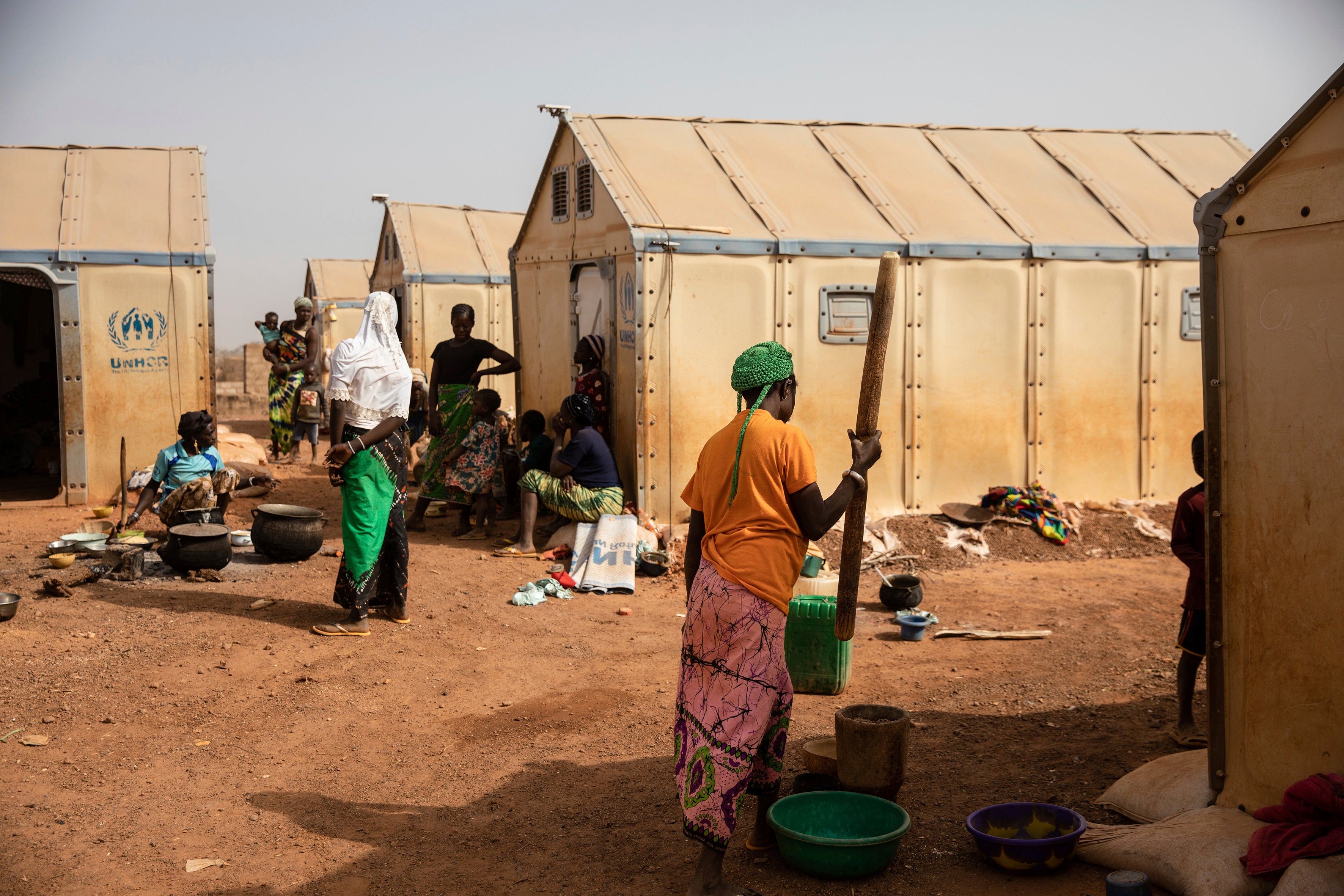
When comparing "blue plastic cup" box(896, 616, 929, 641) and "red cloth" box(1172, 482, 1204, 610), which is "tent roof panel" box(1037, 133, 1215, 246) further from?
"red cloth" box(1172, 482, 1204, 610)

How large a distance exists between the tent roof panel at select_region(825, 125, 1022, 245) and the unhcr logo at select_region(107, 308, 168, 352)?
653 cm

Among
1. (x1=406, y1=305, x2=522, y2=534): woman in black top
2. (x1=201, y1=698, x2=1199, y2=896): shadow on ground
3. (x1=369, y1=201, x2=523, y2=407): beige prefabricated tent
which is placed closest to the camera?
(x1=201, y1=698, x2=1199, y2=896): shadow on ground

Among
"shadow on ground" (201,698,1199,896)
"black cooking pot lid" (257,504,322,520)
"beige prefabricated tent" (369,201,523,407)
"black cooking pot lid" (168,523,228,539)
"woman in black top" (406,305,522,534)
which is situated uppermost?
"beige prefabricated tent" (369,201,523,407)

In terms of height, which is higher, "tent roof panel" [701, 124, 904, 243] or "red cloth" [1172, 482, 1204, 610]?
"tent roof panel" [701, 124, 904, 243]

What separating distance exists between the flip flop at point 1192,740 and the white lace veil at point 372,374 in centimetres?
414

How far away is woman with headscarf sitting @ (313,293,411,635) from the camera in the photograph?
599 cm

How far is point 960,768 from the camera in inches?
176

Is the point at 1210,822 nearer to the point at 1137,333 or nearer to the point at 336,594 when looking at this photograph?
the point at 336,594

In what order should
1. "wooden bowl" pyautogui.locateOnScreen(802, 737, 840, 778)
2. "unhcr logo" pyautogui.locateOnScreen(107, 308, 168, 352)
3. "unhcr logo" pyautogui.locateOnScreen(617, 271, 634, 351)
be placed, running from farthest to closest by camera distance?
"unhcr logo" pyautogui.locateOnScreen(107, 308, 168, 352) → "unhcr logo" pyautogui.locateOnScreen(617, 271, 634, 351) → "wooden bowl" pyautogui.locateOnScreen(802, 737, 840, 778)

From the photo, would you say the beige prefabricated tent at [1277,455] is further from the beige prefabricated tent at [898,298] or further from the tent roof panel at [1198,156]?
the tent roof panel at [1198,156]

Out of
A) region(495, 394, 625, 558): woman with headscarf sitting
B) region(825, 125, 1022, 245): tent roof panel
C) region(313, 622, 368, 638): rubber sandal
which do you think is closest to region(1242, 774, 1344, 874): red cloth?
region(313, 622, 368, 638): rubber sandal

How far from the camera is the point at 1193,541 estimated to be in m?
4.56

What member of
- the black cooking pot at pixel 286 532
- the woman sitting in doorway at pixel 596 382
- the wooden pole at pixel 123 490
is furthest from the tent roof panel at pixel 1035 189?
the wooden pole at pixel 123 490

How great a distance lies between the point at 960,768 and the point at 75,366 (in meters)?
8.60
